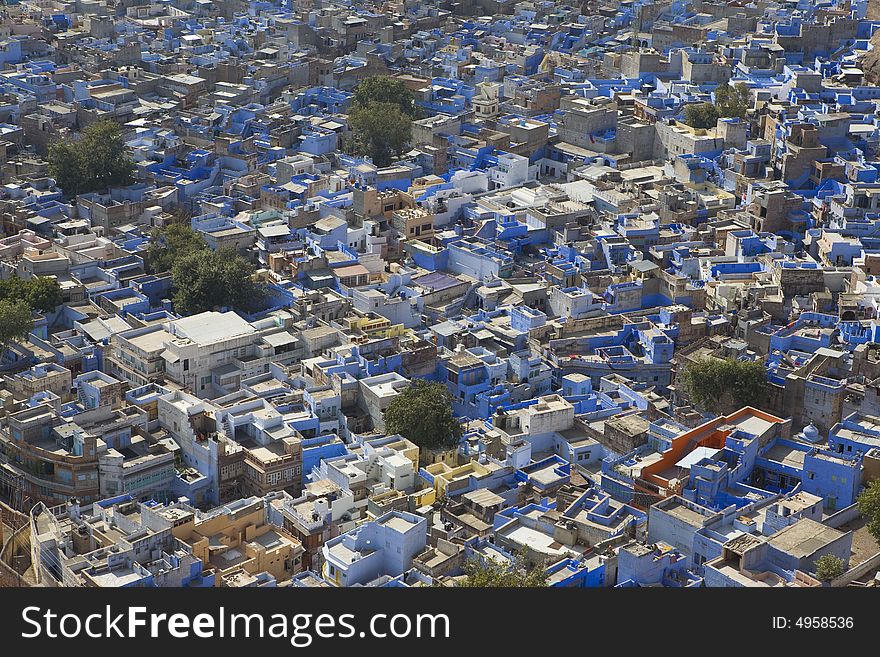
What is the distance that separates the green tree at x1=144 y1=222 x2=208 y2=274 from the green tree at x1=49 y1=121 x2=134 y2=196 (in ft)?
13.4

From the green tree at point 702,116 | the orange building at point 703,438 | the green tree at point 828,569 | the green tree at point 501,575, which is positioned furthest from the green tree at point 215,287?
the green tree at point 702,116

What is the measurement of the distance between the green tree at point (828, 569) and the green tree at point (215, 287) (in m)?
13.4

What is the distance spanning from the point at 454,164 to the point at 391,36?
1296 centimetres

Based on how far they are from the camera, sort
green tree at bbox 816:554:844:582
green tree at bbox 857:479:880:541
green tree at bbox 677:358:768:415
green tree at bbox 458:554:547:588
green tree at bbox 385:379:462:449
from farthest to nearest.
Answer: green tree at bbox 677:358:768:415
green tree at bbox 385:379:462:449
green tree at bbox 857:479:880:541
green tree at bbox 816:554:844:582
green tree at bbox 458:554:547:588

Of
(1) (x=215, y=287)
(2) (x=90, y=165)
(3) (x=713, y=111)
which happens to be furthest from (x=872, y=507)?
(2) (x=90, y=165)

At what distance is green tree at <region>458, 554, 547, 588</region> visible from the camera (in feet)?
71.9

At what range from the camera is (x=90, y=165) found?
123 ft

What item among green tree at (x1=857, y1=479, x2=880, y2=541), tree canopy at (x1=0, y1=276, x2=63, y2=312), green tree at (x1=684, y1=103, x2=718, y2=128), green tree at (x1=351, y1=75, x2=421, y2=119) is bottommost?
green tree at (x1=857, y1=479, x2=880, y2=541)

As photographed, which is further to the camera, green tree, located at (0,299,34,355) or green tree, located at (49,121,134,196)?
green tree, located at (49,121,134,196)

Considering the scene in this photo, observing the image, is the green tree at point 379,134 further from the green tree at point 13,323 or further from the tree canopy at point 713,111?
the green tree at point 13,323

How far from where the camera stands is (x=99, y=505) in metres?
24.0

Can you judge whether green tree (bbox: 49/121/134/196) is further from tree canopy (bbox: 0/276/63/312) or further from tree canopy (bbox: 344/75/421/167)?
tree canopy (bbox: 0/276/63/312)

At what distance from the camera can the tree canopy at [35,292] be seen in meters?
30.4

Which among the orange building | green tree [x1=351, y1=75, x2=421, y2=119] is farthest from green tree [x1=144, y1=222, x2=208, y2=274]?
the orange building
